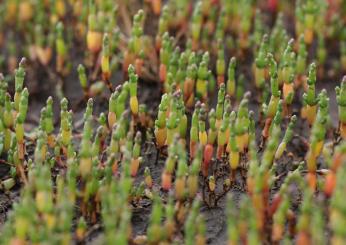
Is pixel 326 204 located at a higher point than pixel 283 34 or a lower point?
lower

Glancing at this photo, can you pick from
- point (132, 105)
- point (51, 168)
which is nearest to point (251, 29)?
point (132, 105)

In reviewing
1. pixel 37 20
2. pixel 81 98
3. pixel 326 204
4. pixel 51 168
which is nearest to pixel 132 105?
pixel 51 168

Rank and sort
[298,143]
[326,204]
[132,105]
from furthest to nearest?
[298,143]
[132,105]
[326,204]

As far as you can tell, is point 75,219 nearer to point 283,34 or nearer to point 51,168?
point 51,168

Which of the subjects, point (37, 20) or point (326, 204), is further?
point (37, 20)

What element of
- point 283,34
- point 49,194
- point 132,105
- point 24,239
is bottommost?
point 24,239

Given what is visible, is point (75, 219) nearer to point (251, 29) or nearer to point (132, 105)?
A: point (132, 105)

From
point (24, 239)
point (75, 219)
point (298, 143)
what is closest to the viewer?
point (24, 239)
